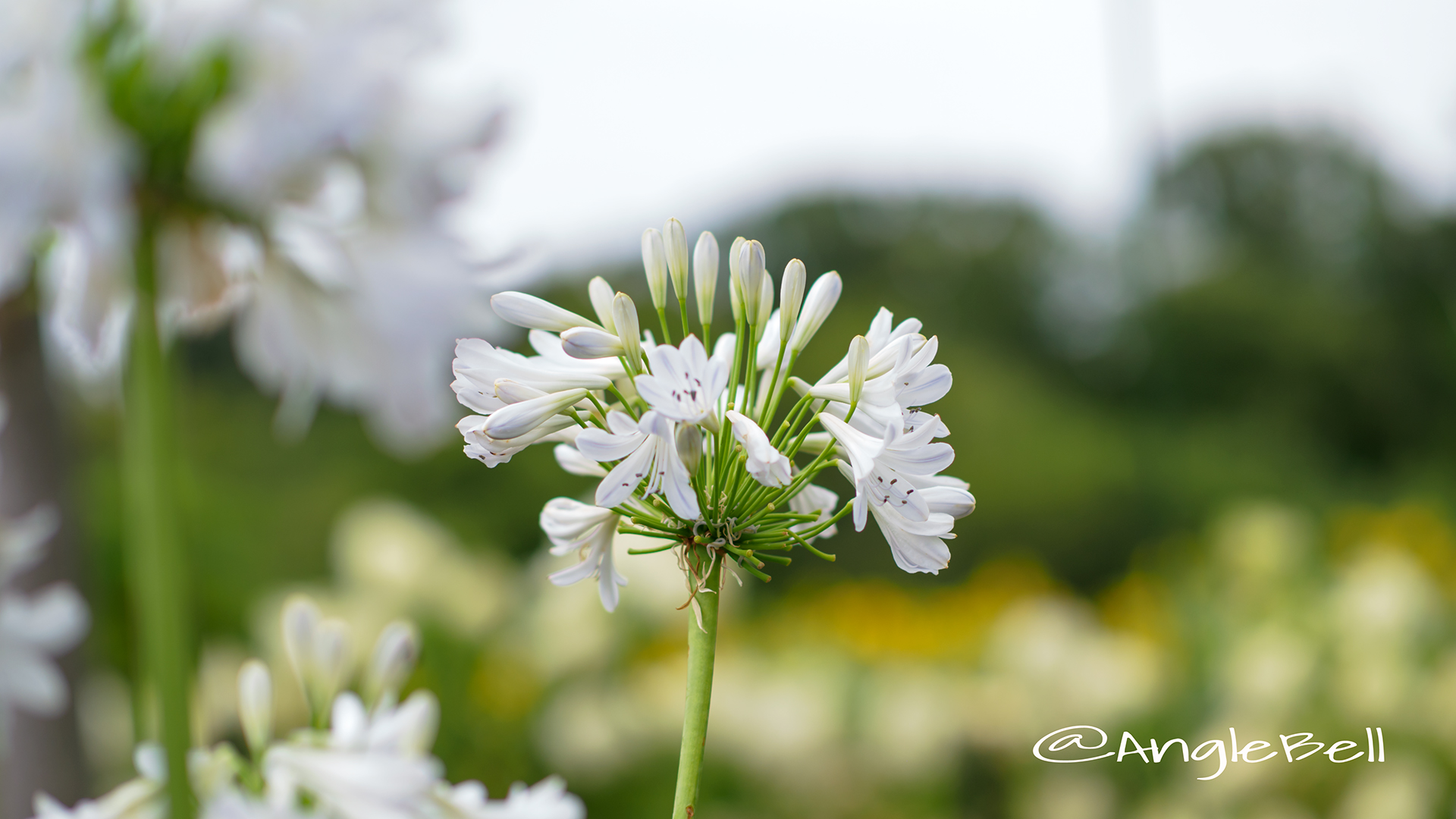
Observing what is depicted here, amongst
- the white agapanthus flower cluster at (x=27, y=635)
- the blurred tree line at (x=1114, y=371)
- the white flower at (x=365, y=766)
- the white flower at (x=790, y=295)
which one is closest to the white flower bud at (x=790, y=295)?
the white flower at (x=790, y=295)

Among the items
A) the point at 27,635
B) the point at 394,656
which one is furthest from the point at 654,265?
the point at 27,635

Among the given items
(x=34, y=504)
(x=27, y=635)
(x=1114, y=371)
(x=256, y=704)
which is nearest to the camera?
(x=256, y=704)

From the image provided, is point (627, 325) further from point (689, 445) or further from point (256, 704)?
point (256, 704)

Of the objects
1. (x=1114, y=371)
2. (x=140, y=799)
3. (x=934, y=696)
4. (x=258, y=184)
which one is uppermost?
(x=1114, y=371)

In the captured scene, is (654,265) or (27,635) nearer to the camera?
(654,265)

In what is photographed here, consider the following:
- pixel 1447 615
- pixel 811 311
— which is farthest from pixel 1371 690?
pixel 811 311

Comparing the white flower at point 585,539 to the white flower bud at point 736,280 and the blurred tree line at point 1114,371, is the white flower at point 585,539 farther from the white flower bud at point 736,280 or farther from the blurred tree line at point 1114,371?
the blurred tree line at point 1114,371

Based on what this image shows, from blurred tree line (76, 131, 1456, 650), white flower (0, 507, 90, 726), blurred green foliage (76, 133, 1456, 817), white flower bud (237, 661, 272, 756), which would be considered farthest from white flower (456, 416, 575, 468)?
blurred tree line (76, 131, 1456, 650)
